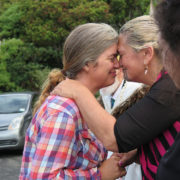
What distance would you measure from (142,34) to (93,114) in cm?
59

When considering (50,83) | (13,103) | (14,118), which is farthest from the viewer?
(13,103)

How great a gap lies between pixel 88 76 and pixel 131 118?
568mm

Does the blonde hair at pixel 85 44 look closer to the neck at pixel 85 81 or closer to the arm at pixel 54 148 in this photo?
the neck at pixel 85 81

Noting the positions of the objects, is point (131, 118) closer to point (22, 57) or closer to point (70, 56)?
point (70, 56)

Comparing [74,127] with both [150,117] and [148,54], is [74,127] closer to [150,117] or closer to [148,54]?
[150,117]

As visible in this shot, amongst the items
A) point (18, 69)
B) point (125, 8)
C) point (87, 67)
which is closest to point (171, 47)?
point (87, 67)

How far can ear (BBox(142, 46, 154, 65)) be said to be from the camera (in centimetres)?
215

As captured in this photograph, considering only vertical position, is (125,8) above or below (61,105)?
below

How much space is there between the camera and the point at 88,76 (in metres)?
2.34

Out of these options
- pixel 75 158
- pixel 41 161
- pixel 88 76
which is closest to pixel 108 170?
pixel 75 158

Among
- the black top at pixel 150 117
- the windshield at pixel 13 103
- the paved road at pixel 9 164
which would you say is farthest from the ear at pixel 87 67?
the windshield at pixel 13 103

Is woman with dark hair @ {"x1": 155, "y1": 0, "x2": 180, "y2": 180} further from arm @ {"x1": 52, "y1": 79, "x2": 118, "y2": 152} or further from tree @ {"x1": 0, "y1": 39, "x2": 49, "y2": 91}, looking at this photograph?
tree @ {"x1": 0, "y1": 39, "x2": 49, "y2": 91}

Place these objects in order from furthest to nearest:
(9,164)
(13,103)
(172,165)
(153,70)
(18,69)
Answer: (18,69) < (13,103) < (9,164) < (153,70) < (172,165)

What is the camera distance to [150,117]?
72.2 inches
